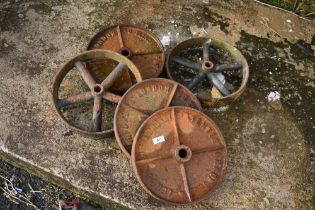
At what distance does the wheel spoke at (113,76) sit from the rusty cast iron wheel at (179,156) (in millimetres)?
599

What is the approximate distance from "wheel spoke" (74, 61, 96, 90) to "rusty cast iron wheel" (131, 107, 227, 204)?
73 cm

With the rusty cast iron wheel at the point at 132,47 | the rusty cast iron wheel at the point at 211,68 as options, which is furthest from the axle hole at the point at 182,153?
the rusty cast iron wheel at the point at 132,47

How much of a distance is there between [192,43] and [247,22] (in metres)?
0.84

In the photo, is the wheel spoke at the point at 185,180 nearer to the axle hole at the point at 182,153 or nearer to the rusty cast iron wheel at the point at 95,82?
the axle hole at the point at 182,153

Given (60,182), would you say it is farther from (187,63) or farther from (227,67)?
(227,67)

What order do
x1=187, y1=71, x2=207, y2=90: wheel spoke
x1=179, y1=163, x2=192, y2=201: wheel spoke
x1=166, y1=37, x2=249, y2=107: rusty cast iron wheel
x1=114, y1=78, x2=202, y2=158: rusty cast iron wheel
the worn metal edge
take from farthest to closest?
x1=187, y1=71, x2=207, y2=90: wheel spoke → x1=166, y1=37, x2=249, y2=107: rusty cast iron wheel → the worn metal edge → x1=114, y1=78, x2=202, y2=158: rusty cast iron wheel → x1=179, y1=163, x2=192, y2=201: wheel spoke

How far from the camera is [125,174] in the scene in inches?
157

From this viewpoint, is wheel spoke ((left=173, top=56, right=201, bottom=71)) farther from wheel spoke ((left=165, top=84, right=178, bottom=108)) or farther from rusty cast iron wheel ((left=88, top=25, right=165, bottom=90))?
wheel spoke ((left=165, top=84, right=178, bottom=108))

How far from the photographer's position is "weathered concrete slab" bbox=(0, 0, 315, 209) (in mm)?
3977

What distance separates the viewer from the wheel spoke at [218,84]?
4.26m

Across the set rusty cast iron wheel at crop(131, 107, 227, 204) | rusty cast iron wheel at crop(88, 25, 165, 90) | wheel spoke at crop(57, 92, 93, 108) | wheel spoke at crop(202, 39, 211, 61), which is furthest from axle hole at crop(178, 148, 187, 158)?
A: wheel spoke at crop(202, 39, 211, 61)

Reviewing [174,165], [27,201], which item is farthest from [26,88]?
[174,165]

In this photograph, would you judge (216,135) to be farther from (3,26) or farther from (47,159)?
(3,26)

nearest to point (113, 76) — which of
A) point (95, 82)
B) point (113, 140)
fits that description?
point (95, 82)
